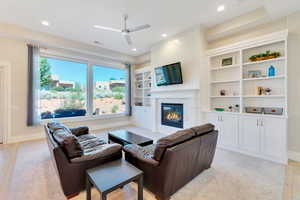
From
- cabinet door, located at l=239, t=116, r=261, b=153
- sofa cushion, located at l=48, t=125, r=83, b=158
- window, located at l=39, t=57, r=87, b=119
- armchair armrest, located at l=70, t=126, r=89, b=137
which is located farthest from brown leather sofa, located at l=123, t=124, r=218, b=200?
window, located at l=39, t=57, r=87, b=119

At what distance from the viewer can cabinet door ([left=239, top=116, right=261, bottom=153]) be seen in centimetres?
330

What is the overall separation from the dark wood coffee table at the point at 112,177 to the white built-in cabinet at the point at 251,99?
2.98m

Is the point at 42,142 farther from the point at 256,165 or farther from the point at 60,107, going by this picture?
the point at 256,165

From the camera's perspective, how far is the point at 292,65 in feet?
10.3

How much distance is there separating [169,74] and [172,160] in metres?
3.51

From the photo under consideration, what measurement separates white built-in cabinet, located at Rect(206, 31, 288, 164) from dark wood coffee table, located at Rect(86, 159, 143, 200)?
2.98 m

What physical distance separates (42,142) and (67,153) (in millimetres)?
3271

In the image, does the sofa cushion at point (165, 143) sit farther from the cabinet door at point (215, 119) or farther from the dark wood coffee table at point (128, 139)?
the cabinet door at point (215, 119)

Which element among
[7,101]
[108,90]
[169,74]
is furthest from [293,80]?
[7,101]

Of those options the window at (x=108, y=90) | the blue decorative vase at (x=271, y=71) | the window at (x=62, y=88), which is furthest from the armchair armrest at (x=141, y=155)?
the window at (x=108, y=90)

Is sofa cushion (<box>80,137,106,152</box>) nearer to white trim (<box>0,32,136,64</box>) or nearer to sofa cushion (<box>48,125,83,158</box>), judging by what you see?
sofa cushion (<box>48,125,83,158</box>)

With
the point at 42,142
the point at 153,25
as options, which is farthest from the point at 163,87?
the point at 42,142

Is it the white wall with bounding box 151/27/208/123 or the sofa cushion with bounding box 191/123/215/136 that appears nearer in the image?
the sofa cushion with bounding box 191/123/215/136

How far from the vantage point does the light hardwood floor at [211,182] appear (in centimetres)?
198
